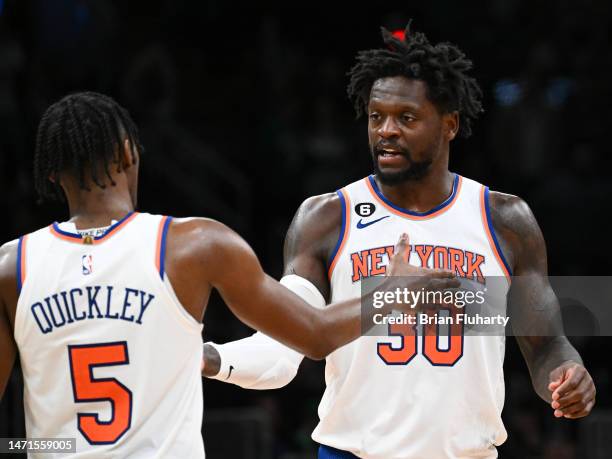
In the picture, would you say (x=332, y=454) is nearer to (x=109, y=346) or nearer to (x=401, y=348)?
(x=401, y=348)

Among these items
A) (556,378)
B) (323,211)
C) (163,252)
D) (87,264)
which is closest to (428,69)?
(323,211)

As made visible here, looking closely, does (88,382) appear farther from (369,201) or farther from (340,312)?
(369,201)

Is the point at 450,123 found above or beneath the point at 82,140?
above

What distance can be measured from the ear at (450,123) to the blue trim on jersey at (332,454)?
144cm

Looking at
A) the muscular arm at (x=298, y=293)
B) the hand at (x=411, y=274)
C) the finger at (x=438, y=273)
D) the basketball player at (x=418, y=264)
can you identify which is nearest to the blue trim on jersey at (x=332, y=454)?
the basketball player at (x=418, y=264)

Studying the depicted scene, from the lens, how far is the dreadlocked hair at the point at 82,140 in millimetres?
3395

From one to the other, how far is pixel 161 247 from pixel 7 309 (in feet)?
1.73

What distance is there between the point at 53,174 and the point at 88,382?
27.8 inches

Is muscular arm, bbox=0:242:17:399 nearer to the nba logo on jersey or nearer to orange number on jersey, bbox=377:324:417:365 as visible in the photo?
the nba logo on jersey

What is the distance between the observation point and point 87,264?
→ 329cm

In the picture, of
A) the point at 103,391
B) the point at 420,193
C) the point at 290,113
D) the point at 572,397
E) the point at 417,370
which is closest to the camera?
the point at 103,391

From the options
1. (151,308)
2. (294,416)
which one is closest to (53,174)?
(151,308)

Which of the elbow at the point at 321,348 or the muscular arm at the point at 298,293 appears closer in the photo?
the elbow at the point at 321,348

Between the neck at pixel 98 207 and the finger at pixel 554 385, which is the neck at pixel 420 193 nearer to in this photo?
the finger at pixel 554 385
